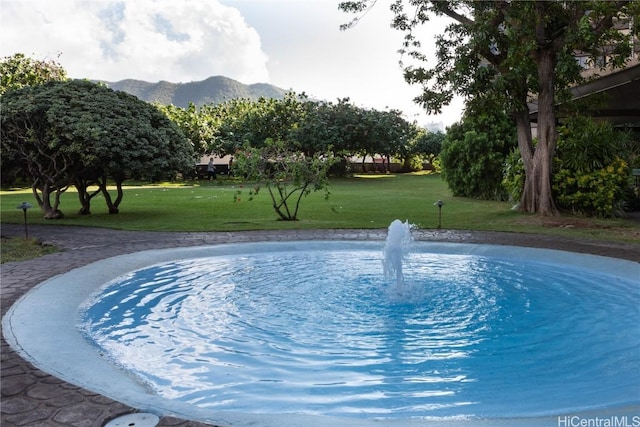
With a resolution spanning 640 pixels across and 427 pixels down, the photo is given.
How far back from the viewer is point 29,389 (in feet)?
12.5

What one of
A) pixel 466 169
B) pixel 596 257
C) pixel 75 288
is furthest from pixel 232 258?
pixel 466 169

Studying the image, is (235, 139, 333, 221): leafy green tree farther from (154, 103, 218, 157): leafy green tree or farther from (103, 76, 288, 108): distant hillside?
(103, 76, 288, 108): distant hillside

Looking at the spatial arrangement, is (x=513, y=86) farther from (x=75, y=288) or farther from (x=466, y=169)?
(x=75, y=288)

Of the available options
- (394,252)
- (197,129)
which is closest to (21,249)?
(394,252)

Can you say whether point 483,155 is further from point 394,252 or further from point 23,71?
point 23,71

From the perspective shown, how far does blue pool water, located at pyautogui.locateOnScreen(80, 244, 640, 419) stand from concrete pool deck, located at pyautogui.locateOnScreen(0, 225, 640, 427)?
0.75 meters

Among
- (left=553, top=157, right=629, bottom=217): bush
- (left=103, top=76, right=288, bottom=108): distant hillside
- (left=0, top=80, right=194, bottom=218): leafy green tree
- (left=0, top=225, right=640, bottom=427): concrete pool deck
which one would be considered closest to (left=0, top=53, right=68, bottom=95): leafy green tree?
(left=0, top=80, right=194, bottom=218): leafy green tree

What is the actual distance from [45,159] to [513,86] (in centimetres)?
1247

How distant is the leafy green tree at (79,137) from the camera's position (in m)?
13.1

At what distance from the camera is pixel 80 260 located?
340 inches

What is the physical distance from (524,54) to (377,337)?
425 inches
